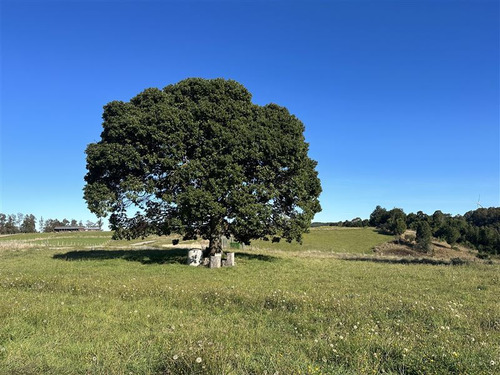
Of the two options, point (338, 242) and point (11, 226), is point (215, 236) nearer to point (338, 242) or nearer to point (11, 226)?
point (338, 242)

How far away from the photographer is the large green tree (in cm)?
2012

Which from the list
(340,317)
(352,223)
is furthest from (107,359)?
(352,223)

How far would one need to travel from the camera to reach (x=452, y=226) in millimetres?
81312

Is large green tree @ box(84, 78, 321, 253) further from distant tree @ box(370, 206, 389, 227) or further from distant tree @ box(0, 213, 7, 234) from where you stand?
distant tree @ box(0, 213, 7, 234)

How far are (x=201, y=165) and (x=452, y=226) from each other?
81793 mm

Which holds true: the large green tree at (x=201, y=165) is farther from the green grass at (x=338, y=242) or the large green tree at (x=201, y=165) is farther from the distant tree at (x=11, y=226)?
the distant tree at (x=11, y=226)

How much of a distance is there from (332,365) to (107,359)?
350 centimetres

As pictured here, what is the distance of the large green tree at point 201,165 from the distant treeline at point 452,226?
60254mm

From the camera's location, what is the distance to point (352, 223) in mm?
110062

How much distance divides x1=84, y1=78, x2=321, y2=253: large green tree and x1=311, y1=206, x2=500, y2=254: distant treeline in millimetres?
60254

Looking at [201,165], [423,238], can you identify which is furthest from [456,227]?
[201,165]

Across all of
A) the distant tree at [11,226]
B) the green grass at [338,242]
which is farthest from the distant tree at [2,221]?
the green grass at [338,242]

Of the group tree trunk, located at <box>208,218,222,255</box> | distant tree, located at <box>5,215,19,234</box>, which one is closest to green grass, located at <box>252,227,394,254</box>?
tree trunk, located at <box>208,218,222,255</box>

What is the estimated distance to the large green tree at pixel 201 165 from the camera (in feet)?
66.0
